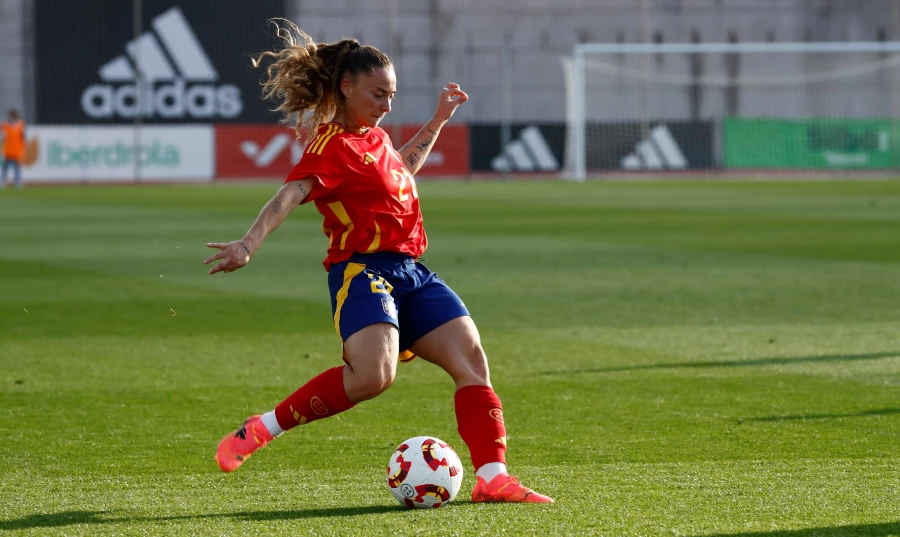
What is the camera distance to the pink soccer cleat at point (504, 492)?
14.8 feet

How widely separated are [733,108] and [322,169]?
38.7 meters

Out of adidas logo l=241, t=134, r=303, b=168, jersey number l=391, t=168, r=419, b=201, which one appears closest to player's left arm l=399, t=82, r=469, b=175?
jersey number l=391, t=168, r=419, b=201

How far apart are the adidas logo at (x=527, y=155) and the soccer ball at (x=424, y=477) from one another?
106ft

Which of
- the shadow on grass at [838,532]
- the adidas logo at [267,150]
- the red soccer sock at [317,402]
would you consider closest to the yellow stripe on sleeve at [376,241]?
the red soccer sock at [317,402]

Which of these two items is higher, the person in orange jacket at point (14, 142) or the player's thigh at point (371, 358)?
the player's thigh at point (371, 358)

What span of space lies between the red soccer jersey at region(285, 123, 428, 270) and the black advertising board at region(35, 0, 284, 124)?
34.5 m

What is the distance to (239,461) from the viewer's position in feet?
15.6

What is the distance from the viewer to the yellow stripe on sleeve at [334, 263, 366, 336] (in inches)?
186

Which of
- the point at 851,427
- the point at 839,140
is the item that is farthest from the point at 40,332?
the point at 839,140

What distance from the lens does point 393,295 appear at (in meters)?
4.74

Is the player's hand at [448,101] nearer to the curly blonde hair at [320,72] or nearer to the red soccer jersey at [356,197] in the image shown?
the curly blonde hair at [320,72]

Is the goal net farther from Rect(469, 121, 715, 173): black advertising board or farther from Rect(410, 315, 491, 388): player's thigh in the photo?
Rect(410, 315, 491, 388): player's thigh

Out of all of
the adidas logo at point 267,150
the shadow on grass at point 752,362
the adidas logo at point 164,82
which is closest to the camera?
the shadow on grass at point 752,362

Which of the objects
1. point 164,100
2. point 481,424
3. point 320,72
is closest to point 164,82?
point 164,100
